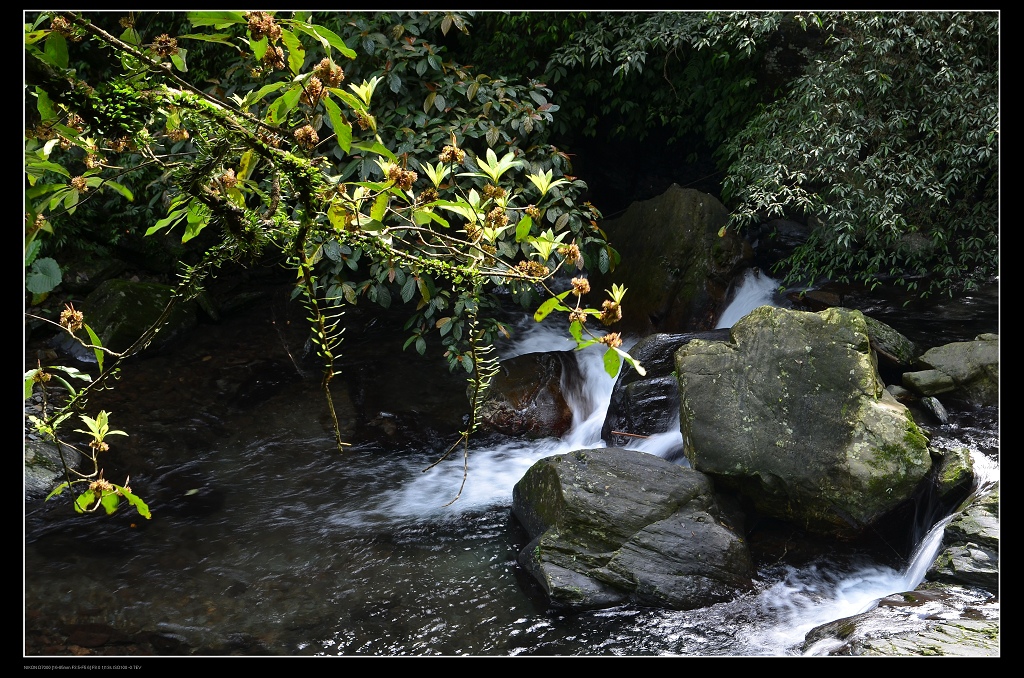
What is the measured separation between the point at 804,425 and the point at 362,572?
8.33 ft

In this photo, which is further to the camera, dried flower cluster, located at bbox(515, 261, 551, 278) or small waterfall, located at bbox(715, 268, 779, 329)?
small waterfall, located at bbox(715, 268, 779, 329)

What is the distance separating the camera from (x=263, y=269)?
7199 millimetres

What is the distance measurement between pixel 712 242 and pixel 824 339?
2.62 m

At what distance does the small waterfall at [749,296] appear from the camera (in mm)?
6426

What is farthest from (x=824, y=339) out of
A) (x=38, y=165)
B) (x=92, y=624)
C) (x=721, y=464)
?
(x=92, y=624)

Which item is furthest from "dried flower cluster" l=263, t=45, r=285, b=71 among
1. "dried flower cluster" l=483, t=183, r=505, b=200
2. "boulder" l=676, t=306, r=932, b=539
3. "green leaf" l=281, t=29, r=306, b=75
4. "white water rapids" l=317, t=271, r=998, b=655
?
"boulder" l=676, t=306, r=932, b=539

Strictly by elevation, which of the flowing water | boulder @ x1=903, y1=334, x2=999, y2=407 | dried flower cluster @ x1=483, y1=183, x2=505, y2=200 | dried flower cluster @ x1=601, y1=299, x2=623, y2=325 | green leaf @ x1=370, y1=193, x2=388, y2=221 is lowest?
the flowing water

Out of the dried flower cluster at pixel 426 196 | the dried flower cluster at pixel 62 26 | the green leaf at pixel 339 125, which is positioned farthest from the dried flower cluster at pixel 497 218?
Result: the dried flower cluster at pixel 62 26

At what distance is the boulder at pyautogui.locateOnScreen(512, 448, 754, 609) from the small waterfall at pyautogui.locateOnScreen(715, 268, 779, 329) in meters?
2.73

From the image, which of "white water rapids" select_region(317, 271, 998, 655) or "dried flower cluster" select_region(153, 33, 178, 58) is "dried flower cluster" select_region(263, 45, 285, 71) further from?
"white water rapids" select_region(317, 271, 998, 655)

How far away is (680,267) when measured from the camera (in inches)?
261

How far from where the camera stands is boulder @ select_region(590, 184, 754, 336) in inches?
256

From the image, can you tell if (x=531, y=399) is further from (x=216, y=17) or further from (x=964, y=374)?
(x=216, y=17)
